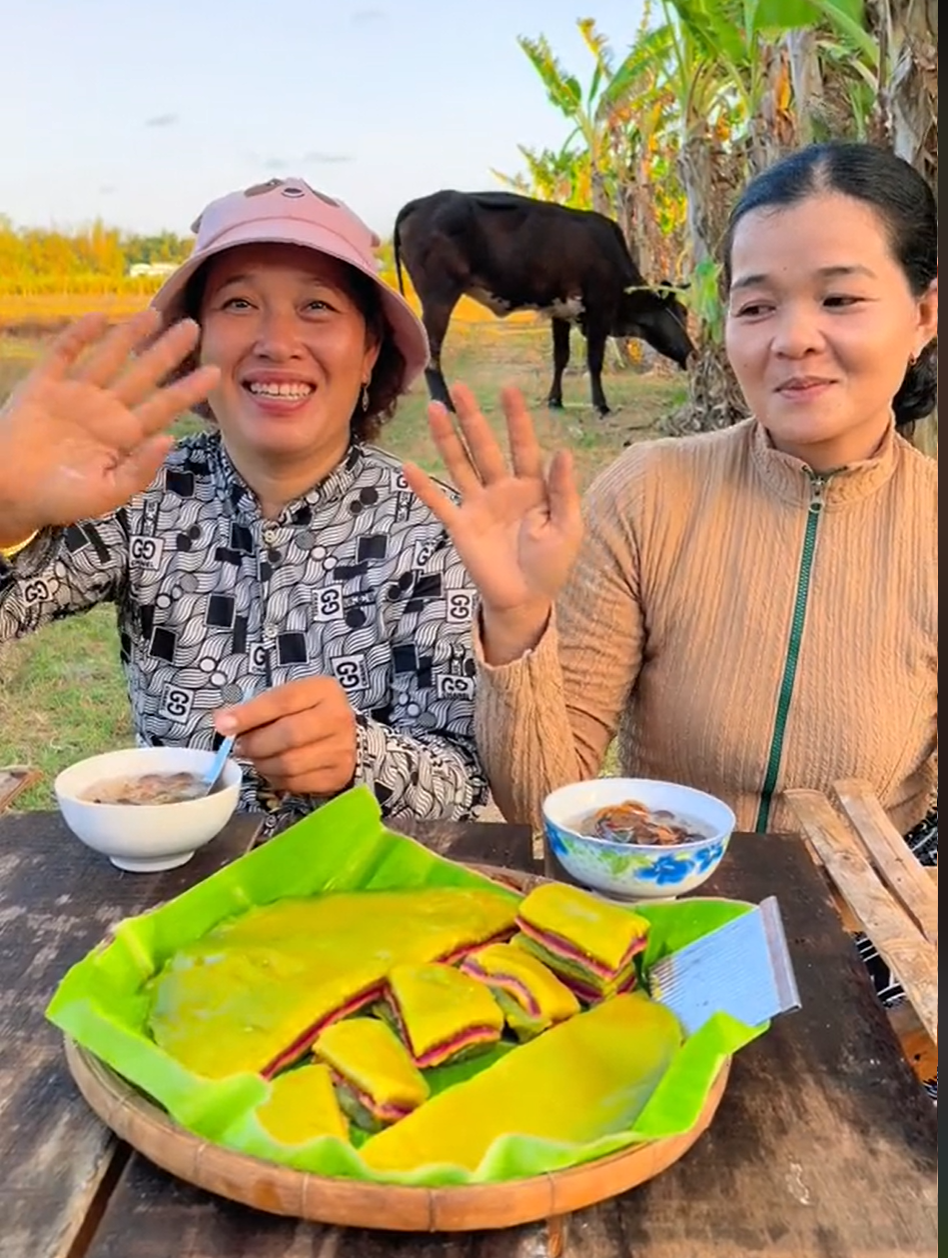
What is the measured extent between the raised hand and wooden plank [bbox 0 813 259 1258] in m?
0.34

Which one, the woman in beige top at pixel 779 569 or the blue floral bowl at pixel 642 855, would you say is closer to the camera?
the blue floral bowl at pixel 642 855

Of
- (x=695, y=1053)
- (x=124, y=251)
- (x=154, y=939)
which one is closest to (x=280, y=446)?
(x=154, y=939)

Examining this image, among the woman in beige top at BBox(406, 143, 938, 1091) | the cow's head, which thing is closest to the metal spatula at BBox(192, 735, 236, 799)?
the woman in beige top at BBox(406, 143, 938, 1091)

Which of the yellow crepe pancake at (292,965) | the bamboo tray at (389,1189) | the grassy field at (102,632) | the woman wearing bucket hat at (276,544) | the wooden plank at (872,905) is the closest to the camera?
the bamboo tray at (389,1189)

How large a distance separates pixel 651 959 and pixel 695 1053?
7.3 inches

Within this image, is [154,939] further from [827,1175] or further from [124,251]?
[124,251]

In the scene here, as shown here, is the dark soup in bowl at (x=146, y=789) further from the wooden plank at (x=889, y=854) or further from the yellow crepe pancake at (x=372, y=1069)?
the wooden plank at (x=889, y=854)

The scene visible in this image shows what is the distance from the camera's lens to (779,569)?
1.52 m

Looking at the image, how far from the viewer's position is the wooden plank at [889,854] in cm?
101

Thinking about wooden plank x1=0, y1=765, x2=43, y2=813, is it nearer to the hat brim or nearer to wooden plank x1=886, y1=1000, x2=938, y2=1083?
the hat brim

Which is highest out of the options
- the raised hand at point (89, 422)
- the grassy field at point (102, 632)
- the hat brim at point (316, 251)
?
the hat brim at point (316, 251)

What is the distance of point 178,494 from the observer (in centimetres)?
159

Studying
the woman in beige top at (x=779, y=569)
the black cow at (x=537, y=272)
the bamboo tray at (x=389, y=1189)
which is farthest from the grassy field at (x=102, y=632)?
the bamboo tray at (x=389, y=1189)

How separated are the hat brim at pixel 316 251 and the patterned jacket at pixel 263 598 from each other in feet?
0.71
